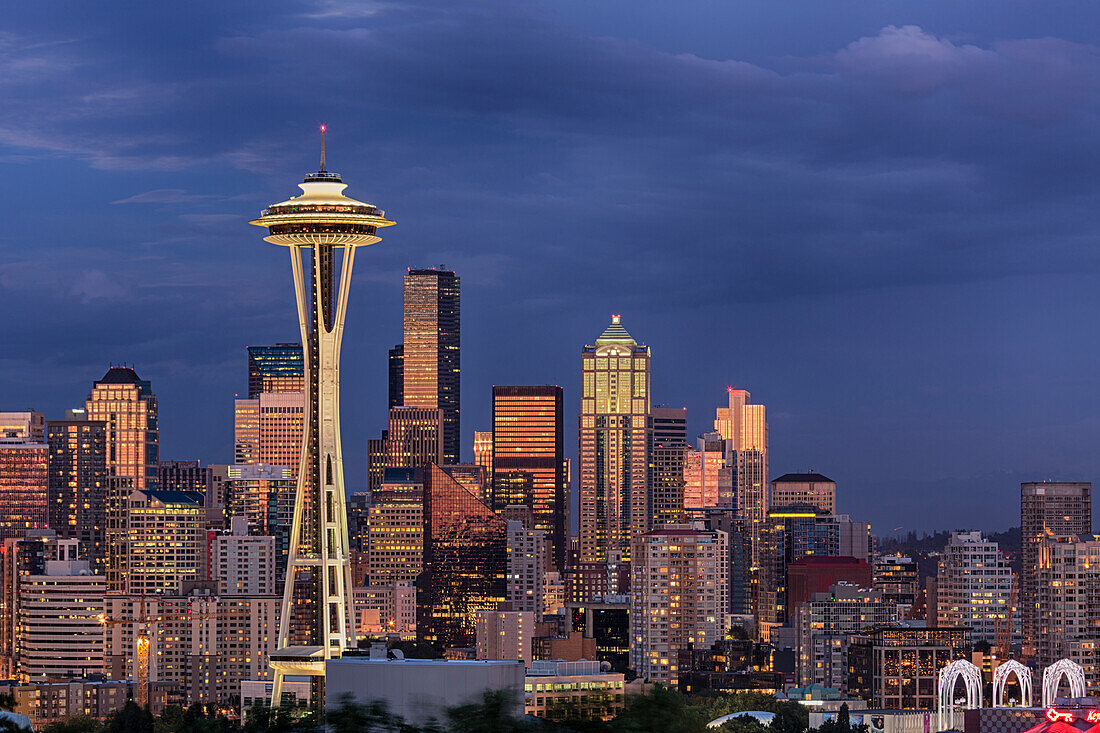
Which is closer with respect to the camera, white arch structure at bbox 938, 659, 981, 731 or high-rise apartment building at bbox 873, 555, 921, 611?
white arch structure at bbox 938, 659, 981, 731

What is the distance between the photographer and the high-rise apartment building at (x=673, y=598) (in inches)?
5305

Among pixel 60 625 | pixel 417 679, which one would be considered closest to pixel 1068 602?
pixel 60 625

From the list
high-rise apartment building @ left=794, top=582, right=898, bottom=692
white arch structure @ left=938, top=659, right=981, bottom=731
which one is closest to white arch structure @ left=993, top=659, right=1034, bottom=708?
white arch structure @ left=938, top=659, right=981, bottom=731

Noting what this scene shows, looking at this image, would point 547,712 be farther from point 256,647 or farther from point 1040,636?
point 1040,636

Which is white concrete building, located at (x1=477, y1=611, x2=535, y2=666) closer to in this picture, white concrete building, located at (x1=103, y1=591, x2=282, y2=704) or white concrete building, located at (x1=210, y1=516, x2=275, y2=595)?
white concrete building, located at (x1=103, y1=591, x2=282, y2=704)

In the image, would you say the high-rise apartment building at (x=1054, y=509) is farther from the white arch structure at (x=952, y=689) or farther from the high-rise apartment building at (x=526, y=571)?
the white arch structure at (x=952, y=689)

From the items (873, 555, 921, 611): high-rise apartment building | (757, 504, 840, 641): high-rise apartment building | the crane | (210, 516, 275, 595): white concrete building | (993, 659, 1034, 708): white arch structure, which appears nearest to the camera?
(993, 659, 1034, 708): white arch structure

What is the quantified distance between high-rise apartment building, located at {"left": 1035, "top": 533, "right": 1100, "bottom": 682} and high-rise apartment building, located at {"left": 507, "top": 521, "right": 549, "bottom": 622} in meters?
43.6

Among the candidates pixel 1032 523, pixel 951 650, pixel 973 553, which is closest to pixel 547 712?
pixel 951 650

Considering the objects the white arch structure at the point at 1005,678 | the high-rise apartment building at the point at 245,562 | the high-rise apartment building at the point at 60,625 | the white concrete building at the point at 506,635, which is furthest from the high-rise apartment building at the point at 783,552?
the white arch structure at the point at 1005,678

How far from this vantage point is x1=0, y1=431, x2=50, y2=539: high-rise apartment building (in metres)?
179

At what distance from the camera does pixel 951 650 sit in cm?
11494

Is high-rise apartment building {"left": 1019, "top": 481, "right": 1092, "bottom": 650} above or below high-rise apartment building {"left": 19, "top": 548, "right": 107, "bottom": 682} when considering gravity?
above

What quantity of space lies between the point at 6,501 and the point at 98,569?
19.1m
